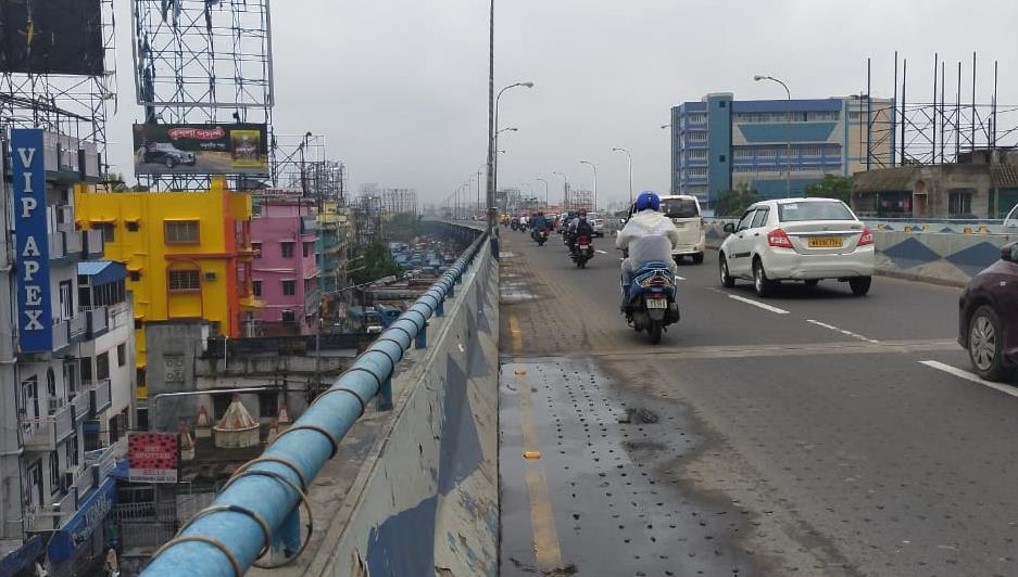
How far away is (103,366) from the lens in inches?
1019

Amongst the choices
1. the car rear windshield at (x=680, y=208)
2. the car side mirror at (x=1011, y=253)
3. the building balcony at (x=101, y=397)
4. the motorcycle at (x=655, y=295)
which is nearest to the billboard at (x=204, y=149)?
the car rear windshield at (x=680, y=208)

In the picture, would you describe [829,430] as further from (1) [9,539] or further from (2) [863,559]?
(1) [9,539]

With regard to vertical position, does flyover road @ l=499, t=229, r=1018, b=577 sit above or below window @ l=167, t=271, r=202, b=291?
above

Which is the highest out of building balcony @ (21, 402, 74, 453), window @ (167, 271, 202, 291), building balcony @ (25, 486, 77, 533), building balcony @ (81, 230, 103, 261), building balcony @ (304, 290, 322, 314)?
building balcony @ (81, 230, 103, 261)

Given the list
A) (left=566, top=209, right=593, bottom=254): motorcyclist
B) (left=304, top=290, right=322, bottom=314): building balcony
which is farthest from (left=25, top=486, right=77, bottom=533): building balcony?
(left=566, top=209, right=593, bottom=254): motorcyclist

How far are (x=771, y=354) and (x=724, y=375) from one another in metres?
1.42

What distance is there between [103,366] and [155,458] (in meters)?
13.3

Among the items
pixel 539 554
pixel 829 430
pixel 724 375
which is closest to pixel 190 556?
pixel 539 554

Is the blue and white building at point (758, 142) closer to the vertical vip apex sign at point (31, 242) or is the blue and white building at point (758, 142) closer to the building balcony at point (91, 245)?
the building balcony at point (91, 245)

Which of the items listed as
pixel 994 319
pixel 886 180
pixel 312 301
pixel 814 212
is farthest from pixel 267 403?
pixel 886 180

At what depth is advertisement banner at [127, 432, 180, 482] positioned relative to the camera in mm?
12961

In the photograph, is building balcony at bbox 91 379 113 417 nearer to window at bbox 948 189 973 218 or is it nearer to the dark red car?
the dark red car

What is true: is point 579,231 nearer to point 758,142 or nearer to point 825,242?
point 825,242

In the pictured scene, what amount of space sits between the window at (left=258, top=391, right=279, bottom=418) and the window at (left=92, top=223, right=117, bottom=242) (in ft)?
37.0
